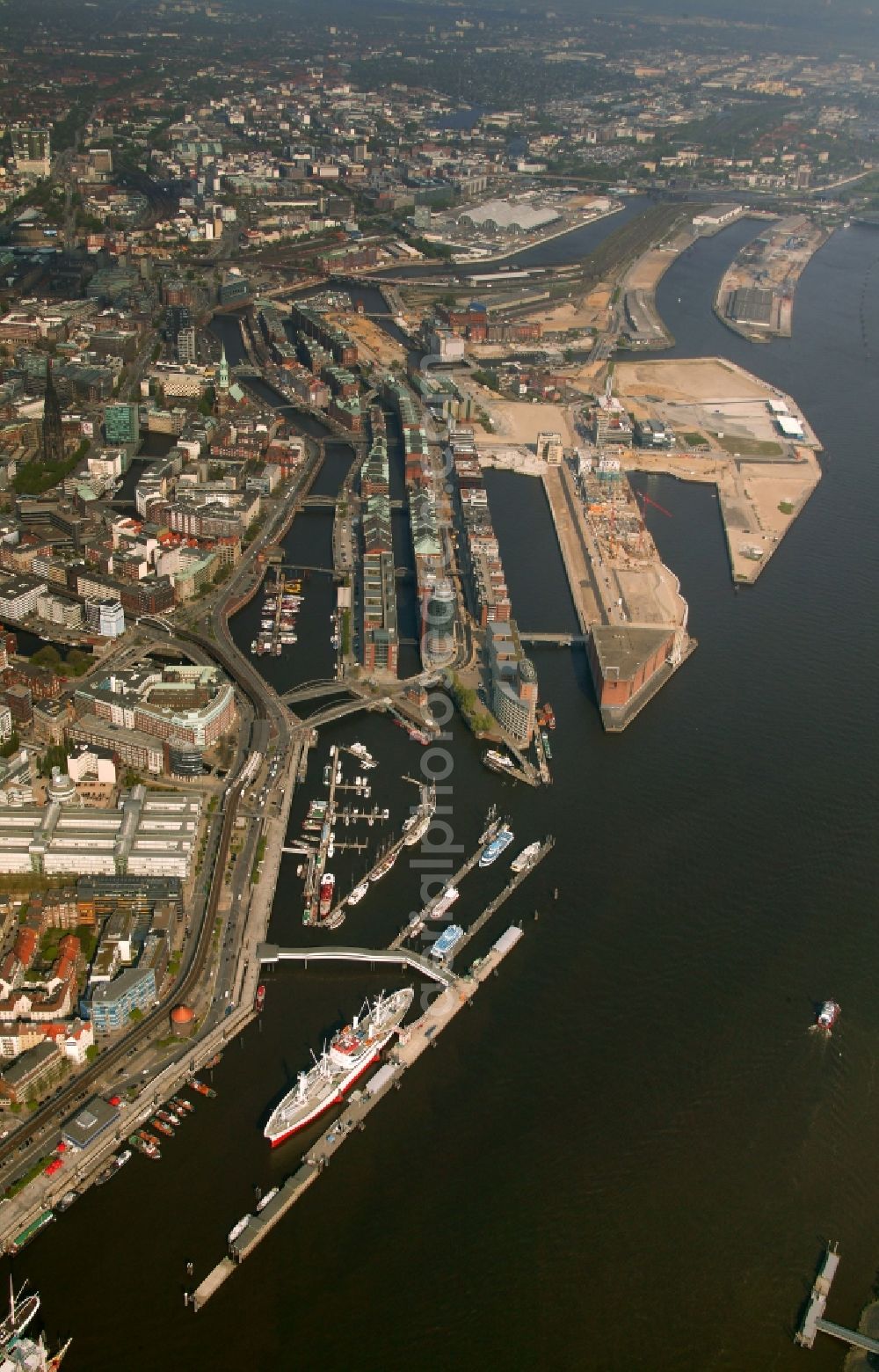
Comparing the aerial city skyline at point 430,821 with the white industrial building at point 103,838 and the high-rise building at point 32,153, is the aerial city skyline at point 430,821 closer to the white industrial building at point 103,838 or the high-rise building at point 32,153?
the white industrial building at point 103,838

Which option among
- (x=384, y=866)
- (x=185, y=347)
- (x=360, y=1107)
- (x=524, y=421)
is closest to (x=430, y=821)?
(x=384, y=866)

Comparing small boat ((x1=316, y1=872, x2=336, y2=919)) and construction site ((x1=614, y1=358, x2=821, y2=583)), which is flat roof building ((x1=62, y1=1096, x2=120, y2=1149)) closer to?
small boat ((x1=316, y1=872, x2=336, y2=919))

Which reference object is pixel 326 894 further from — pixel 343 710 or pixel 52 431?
pixel 52 431

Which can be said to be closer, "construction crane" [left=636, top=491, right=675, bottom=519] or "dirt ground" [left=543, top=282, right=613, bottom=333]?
"construction crane" [left=636, top=491, right=675, bottom=519]

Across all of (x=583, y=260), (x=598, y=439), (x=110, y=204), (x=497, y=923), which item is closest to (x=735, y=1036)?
(x=497, y=923)

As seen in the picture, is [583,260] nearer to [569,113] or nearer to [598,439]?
[598,439]

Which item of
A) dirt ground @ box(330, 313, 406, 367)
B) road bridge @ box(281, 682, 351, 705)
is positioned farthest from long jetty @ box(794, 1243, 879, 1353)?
dirt ground @ box(330, 313, 406, 367)
